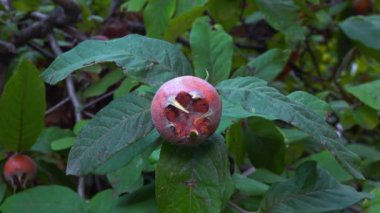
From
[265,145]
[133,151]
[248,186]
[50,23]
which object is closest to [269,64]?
[265,145]

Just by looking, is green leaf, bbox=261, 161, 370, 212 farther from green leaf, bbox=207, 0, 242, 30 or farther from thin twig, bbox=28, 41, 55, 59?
thin twig, bbox=28, 41, 55, 59

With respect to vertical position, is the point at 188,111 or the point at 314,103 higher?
the point at 188,111

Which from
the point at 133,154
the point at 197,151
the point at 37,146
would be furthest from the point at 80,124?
the point at 197,151

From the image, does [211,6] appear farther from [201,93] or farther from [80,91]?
[201,93]

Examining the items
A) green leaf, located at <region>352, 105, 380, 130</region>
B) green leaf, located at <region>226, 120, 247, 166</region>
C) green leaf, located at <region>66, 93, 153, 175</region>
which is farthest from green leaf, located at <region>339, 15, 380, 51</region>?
green leaf, located at <region>66, 93, 153, 175</region>

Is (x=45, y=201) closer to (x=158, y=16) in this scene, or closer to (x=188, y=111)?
(x=188, y=111)
